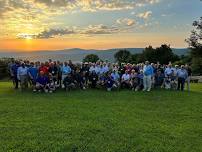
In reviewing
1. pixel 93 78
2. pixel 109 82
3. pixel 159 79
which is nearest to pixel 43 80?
pixel 93 78

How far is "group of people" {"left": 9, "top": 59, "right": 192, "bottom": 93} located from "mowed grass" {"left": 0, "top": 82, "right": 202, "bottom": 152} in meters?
3.41

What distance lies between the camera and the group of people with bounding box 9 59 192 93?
25.8m

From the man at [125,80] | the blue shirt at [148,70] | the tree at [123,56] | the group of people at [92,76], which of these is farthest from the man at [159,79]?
the tree at [123,56]

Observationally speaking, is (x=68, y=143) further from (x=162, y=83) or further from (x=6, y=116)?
(x=162, y=83)

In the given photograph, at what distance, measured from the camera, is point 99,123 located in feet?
47.2

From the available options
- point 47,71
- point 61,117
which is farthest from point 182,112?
point 47,71

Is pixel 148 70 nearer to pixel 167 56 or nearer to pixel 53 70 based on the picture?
pixel 53 70

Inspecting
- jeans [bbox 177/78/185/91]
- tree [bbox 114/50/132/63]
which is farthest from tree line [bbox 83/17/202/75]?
jeans [bbox 177/78/185/91]

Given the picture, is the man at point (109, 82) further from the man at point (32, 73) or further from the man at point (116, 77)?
the man at point (32, 73)

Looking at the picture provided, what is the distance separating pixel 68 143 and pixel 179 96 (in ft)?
43.8

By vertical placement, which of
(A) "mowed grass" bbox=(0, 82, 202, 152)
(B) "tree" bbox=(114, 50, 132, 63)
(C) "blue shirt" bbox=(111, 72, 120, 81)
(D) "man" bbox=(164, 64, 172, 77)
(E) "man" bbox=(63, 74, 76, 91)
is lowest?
(B) "tree" bbox=(114, 50, 132, 63)

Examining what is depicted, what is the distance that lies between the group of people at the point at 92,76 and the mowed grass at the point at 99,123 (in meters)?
3.41

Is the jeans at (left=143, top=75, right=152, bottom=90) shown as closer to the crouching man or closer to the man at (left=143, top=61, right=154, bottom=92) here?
the man at (left=143, top=61, right=154, bottom=92)

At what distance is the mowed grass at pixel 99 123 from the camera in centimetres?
1151
